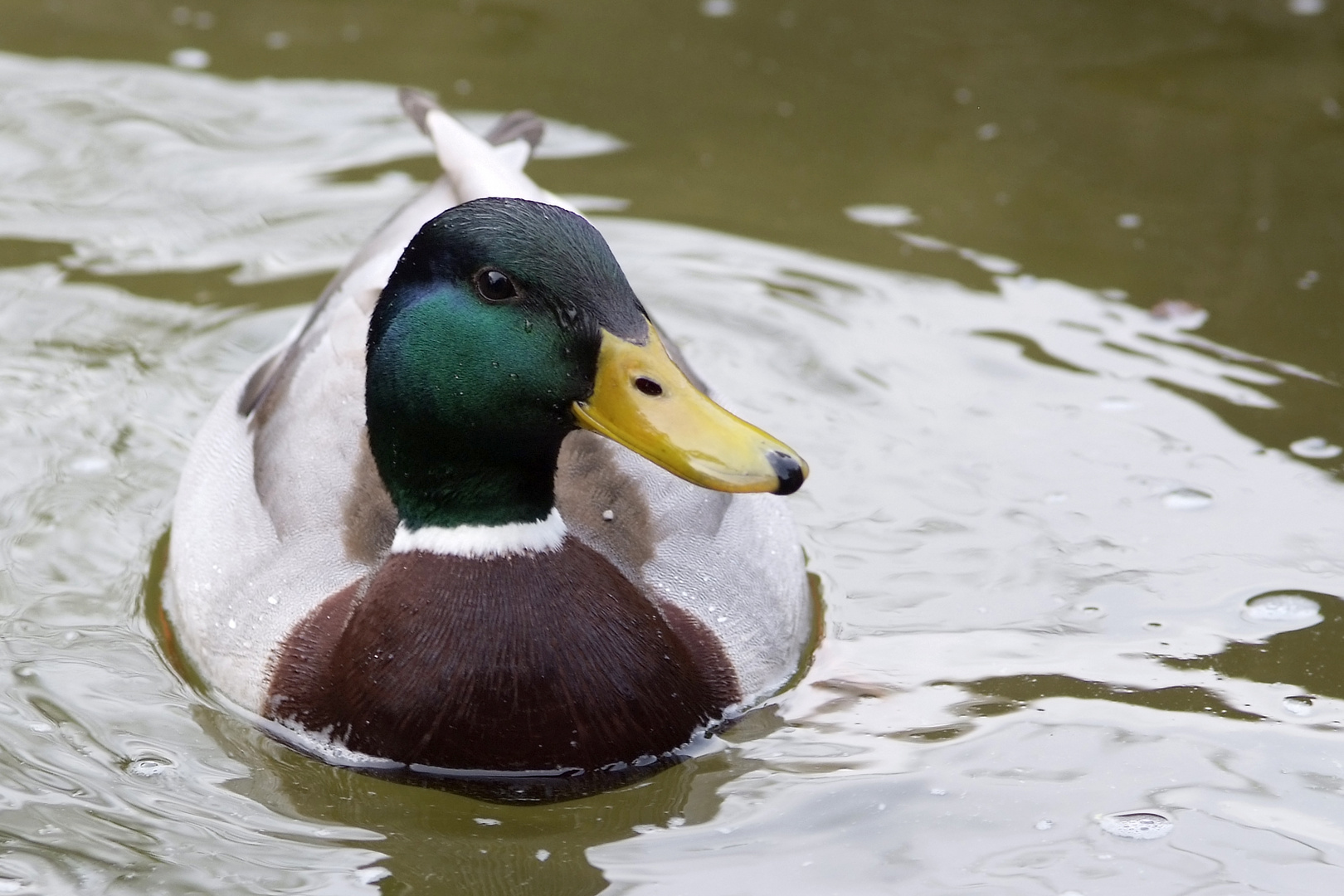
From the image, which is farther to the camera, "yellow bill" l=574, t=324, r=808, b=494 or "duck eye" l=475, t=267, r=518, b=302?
"duck eye" l=475, t=267, r=518, b=302

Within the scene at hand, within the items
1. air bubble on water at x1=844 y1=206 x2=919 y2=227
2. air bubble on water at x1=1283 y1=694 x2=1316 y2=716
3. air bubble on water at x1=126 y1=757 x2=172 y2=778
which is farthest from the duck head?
air bubble on water at x1=844 y1=206 x2=919 y2=227

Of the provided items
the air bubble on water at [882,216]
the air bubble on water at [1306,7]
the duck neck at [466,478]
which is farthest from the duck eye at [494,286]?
the air bubble on water at [1306,7]

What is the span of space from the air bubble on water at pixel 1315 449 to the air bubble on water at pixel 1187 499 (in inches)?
16.5

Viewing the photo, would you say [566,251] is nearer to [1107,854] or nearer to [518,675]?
[518,675]

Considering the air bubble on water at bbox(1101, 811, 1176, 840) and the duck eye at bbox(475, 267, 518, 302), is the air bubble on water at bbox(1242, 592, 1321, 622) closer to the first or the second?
the air bubble on water at bbox(1101, 811, 1176, 840)

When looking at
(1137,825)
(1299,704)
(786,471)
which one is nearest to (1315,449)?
(1299,704)

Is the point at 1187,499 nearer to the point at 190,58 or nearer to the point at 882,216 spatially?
the point at 882,216

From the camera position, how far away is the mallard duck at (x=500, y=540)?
156 inches

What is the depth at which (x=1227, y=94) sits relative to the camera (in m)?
8.19

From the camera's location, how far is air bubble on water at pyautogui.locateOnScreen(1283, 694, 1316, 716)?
461 centimetres

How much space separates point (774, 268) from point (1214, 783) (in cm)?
319

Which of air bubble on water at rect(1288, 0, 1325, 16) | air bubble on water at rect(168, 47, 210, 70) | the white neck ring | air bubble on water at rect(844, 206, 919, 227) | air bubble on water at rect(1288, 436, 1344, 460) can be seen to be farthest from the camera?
air bubble on water at rect(1288, 0, 1325, 16)

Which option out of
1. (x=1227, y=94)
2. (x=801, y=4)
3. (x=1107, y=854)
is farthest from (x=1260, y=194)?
(x=1107, y=854)

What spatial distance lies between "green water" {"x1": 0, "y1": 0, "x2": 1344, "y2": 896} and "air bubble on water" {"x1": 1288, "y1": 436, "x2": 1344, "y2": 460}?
0.02 m
